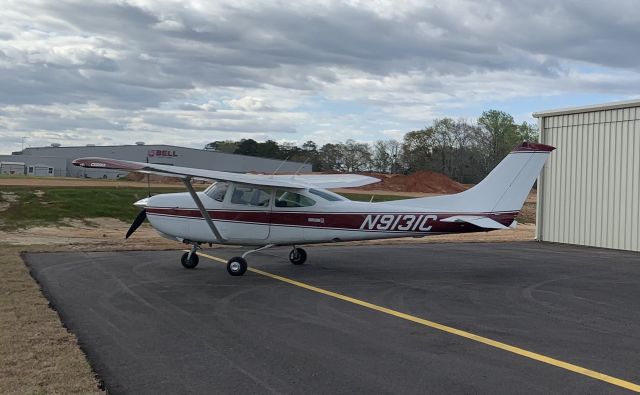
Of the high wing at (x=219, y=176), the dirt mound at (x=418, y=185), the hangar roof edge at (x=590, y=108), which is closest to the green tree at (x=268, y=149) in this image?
the dirt mound at (x=418, y=185)

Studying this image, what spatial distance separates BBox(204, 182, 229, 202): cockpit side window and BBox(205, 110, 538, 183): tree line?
7943 centimetres

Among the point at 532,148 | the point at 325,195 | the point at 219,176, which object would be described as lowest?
the point at 325,195

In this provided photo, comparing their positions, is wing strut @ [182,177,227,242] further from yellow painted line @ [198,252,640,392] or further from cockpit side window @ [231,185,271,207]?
yellow painted line @ [198,252,640,392]

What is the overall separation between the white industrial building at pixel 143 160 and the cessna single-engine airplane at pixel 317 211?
76.8 metres

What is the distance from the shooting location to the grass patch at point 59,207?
2273 cm

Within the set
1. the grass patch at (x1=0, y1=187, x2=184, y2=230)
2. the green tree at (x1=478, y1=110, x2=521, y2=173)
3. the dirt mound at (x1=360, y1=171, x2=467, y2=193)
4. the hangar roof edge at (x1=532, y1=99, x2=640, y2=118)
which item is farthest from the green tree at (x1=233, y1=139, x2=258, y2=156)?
the hangar roof edge at (x1=532, y1=99, x2=640, y2=118)

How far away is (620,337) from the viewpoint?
700 cm

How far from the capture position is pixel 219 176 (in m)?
11.8

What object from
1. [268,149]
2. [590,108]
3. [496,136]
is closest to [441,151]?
[496,136]

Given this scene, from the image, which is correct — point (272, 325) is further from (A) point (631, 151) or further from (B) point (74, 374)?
(A) point (631, 151)

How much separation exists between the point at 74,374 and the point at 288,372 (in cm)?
194

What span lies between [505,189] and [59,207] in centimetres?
2073

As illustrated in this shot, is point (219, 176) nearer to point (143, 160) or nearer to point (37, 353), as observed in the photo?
point (37, 353)

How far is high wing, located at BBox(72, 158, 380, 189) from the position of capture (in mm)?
9508
